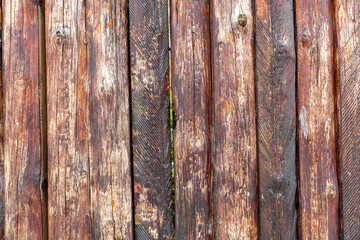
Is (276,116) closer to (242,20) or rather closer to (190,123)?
(190,123)

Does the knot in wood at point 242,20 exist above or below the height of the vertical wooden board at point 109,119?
above

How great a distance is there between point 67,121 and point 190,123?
0.79 metres

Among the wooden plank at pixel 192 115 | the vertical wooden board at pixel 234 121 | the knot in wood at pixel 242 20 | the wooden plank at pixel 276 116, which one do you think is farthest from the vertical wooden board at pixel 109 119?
the wooden plank at pixel 276 116

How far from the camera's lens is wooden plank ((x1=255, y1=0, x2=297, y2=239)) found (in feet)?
4.77

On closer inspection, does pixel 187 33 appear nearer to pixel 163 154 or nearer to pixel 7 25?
pixel 163 154

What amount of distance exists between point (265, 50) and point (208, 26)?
0.39 meters

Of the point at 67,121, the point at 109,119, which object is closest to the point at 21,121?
the point at 67,121

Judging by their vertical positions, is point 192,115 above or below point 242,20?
below

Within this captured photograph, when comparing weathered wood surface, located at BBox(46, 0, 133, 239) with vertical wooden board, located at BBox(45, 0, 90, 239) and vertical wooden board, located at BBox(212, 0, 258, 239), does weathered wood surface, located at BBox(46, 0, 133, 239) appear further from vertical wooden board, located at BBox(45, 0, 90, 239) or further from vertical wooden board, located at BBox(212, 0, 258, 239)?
vertical wooden board, located at BBox(212, 0, 258, 239)

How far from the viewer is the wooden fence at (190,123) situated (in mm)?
1462

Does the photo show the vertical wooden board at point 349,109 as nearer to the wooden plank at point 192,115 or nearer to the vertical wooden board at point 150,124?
the wooden plank at point 192,115

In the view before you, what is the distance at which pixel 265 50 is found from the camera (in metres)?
1.48

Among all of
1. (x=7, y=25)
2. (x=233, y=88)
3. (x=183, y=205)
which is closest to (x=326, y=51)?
(x=233, y=88)

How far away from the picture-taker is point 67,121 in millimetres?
1517
